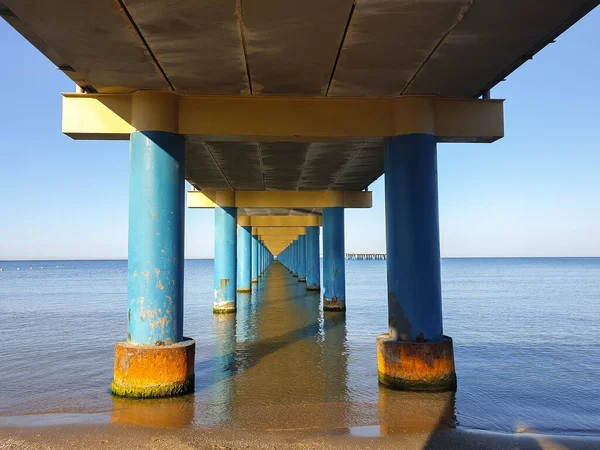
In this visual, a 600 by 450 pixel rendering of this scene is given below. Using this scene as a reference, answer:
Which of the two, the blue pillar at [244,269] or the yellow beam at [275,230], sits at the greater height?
the yellow beam at [275,230]

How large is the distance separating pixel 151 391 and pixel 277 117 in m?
4.95

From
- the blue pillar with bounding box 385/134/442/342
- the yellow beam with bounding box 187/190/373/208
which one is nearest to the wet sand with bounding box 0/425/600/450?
the blue pillar with bounding box 385/134/442/342

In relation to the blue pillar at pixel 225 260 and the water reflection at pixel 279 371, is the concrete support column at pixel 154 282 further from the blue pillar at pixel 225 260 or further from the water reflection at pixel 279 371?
the blue pillar at pixel 225 260

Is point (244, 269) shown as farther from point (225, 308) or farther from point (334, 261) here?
point (334, 261)

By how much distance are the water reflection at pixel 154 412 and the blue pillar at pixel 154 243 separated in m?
0.90

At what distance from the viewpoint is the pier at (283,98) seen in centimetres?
585

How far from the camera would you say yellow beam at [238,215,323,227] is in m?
32.8

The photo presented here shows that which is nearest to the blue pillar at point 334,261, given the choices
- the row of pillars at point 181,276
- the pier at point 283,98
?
the pier at point 283,98

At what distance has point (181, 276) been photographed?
8344mm

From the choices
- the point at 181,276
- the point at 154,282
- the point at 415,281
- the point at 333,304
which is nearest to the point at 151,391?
the point at 154,282

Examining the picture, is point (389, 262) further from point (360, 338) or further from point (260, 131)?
point (360, 338)

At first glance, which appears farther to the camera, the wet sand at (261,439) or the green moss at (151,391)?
the green moss at (151,391)

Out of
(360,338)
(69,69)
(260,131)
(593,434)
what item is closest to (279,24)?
(260,131)

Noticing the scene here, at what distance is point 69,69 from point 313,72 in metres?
3.68
